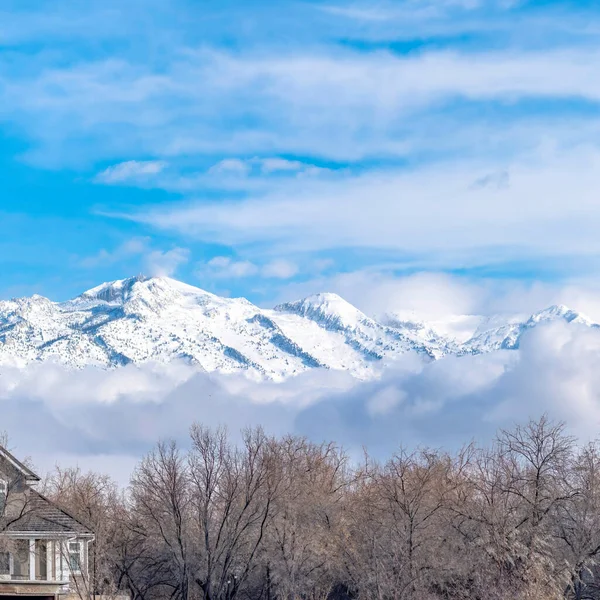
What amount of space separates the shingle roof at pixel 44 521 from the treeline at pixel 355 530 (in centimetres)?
320

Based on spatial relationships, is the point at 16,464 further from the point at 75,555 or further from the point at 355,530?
the point at 355,530

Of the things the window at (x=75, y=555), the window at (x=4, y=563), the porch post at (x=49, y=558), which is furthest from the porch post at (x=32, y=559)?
the window at (x=75, y=555)

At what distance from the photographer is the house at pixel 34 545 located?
67.8 meters

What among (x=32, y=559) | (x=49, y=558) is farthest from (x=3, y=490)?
(x=49, y=558)

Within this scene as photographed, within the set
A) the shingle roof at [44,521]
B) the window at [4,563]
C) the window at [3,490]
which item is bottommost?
the window at [4,563]

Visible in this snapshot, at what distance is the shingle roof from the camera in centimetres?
6819

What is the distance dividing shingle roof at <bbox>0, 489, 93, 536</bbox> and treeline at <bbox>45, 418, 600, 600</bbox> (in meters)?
3.20

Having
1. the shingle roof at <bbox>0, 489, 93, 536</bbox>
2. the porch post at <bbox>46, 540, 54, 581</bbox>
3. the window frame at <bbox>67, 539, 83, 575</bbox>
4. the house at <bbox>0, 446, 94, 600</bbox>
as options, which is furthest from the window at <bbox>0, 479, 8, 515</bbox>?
the window frame at <bbox>67, 539, 83, 575</bbox>

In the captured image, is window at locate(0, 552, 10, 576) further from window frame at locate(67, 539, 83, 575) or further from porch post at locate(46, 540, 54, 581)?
window frame at locate(67, 539, 83, 575)

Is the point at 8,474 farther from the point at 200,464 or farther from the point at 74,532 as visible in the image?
the point at 200,464

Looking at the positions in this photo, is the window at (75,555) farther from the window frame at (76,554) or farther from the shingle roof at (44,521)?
the shingle roof at (44,521)

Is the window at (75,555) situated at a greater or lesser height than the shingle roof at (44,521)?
lesser

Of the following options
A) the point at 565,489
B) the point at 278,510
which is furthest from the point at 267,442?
the point at 565,489

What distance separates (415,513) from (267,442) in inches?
875
